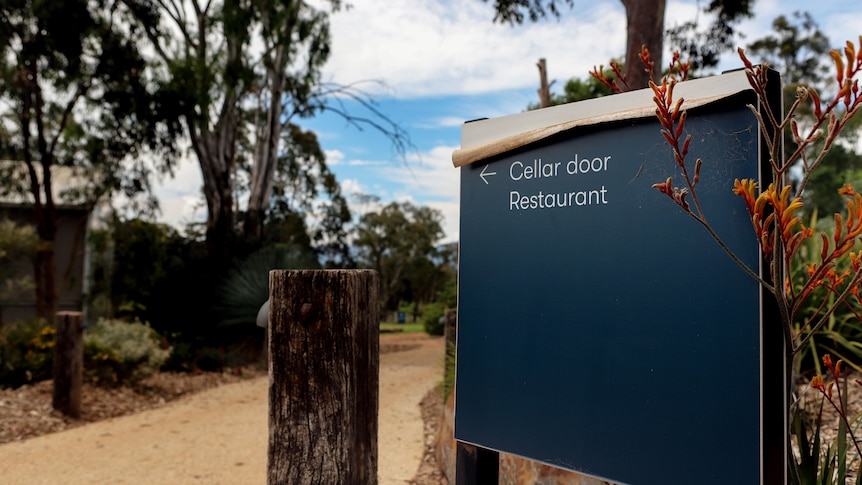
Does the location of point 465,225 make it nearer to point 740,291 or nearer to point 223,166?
point 740,291

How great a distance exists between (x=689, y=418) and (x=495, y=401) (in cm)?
67

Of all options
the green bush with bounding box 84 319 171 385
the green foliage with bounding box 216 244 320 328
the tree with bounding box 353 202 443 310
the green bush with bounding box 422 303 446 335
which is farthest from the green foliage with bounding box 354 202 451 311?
the green bush with bounding box 84 319 171 385

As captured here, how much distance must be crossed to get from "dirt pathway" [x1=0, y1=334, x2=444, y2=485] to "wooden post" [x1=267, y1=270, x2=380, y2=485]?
2.48 m

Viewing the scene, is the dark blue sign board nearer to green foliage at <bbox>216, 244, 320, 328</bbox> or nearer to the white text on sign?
the white text on sign

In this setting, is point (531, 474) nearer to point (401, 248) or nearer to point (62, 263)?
point (62, 263)

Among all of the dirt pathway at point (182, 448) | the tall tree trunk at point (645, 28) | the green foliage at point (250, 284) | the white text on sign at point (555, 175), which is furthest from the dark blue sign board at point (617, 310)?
the green foliage at point (250, 284)

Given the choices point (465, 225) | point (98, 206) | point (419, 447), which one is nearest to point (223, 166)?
point (98, 206)

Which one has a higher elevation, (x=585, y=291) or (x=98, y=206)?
(x=98, y=206)

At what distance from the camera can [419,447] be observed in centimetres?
550

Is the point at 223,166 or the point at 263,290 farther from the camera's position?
the point at 223,166

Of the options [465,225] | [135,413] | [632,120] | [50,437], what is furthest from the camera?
[135,413]

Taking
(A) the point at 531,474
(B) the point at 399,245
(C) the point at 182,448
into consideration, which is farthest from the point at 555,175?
(B) the point at 399,245

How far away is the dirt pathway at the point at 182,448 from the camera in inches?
195

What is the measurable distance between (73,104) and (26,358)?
16.3 feet
